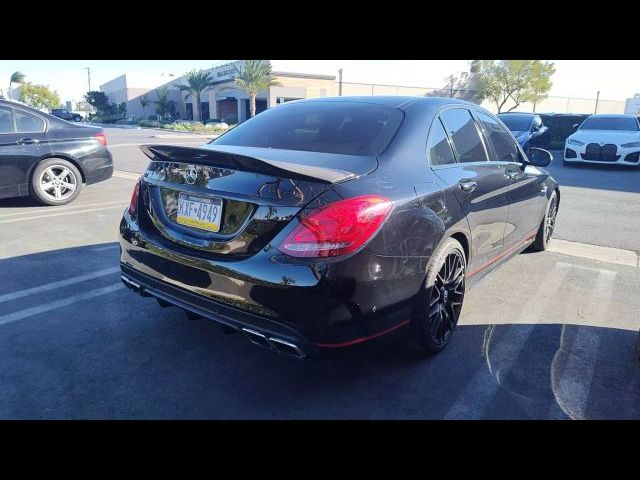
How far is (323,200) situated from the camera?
225 centimetres

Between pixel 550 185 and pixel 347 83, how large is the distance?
1640 inches

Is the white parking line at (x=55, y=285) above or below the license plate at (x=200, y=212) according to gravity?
below

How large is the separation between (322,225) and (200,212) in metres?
0.71

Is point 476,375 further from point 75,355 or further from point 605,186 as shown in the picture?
point 605,186

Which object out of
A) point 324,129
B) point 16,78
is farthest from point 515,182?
point 16,78

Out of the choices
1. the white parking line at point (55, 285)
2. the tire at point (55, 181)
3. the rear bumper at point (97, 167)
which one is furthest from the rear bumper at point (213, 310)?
the rear bumper at point (97, 167)

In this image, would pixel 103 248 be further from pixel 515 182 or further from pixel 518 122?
pixel 518 122

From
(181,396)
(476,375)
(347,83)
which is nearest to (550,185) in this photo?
(476,375)

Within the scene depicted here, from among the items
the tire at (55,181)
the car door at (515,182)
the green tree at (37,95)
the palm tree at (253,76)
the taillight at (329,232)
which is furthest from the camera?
the green tree at (37,95)

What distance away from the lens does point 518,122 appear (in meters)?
15.1

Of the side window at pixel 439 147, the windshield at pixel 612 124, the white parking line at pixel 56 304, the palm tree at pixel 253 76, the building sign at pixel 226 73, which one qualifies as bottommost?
the white parking line at pixel 56 304

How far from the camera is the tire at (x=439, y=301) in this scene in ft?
9.04

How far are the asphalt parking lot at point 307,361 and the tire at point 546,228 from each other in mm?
631

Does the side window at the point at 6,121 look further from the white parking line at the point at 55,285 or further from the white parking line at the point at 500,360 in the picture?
the white parking line at the point at 500,360
